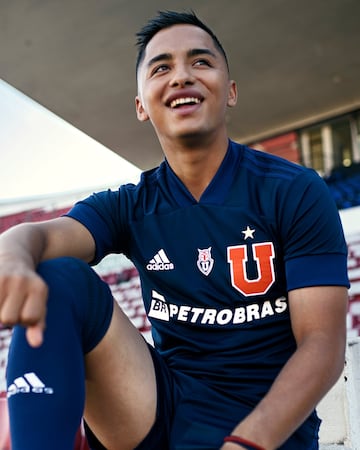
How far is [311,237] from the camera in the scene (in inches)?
39.4

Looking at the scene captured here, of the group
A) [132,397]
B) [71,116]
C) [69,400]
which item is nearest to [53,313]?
[69,400]

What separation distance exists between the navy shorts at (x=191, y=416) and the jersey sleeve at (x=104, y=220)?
228mm

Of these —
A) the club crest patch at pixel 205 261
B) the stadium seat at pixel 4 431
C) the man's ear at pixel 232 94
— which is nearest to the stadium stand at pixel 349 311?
the stadium seat at pixel 4 431

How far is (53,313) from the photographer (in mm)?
794

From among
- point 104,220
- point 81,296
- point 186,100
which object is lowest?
point 81,296

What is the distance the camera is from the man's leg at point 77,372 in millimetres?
777

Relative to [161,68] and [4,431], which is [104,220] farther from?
[4,431]

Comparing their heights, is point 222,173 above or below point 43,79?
below

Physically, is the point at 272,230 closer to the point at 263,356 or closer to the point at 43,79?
the point at 263,356

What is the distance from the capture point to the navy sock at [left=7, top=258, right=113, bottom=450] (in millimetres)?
771

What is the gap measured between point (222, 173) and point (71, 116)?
7595mm

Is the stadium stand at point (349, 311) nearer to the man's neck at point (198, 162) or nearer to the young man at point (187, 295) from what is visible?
the young man at point (187, 295)

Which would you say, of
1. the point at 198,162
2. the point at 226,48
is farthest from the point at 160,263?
the point at 226,48

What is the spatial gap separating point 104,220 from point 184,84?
0.92 ft
